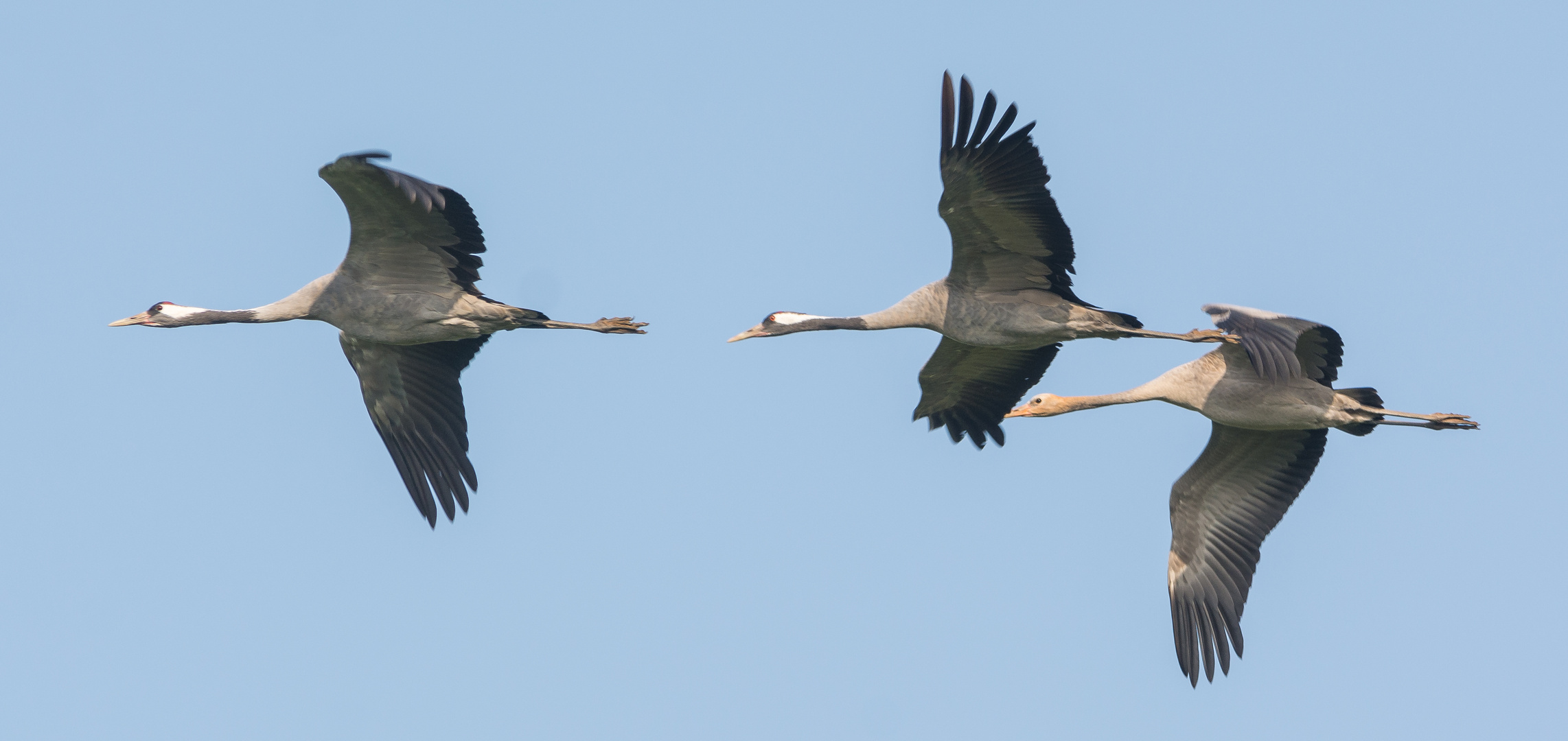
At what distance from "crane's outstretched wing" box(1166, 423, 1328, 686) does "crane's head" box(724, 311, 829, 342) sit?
3.32m

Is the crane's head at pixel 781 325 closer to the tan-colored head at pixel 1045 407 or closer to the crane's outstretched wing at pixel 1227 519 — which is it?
the tan-colored head at pixel 1045 407

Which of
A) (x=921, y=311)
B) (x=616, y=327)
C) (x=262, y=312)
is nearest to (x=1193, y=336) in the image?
(x=921, y=311)

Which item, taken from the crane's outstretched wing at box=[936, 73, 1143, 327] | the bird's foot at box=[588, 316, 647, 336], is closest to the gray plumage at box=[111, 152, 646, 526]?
the bird's foot at box=[588, 316, 647, 336]

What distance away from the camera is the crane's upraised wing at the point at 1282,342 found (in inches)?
522

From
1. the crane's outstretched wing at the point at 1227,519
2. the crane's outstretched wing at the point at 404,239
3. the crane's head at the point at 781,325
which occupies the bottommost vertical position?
the crane's outstretched wing at the point at 1227,519

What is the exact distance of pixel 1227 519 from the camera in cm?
1511

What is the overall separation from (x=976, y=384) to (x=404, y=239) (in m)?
5.10

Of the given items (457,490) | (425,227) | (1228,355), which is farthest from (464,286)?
(1228,355)

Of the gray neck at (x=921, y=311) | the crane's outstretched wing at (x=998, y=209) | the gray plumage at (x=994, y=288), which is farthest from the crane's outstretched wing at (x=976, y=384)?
the crane's outstretched wing at (x=998, y=209)

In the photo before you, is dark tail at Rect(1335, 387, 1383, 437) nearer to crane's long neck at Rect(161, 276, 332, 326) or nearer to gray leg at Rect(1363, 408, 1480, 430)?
gray leg at Rect(1363, 408, 1480, 430)

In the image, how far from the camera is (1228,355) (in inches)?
564

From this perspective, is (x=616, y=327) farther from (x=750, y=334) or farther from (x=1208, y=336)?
(x=1208, y=336)

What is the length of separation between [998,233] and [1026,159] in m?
0.76

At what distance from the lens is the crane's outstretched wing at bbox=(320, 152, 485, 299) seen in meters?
13.9
